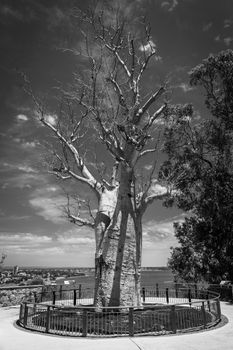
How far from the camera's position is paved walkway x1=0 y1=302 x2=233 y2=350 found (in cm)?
735

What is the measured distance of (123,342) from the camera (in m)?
7.95

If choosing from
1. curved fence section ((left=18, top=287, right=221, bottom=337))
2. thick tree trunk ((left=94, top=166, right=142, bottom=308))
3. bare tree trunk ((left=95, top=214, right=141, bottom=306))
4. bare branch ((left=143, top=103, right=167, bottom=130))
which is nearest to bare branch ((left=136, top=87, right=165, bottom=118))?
bare branch ((left=143, top=103, right=167, bottom=130))

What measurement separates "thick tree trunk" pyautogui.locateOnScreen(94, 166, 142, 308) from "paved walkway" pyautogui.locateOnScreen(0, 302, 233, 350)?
3189 millimetres

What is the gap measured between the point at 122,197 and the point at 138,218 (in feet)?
3.75

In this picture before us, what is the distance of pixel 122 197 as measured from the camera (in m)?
12.9

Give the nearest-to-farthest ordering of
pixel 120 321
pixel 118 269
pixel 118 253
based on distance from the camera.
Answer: pixel 120 321 < pixel 118 269 < pixel 118 253

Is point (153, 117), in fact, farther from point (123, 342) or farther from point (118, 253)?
point (123, 342)

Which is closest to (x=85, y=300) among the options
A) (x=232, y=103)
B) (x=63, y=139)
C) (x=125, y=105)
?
(x=63, y=139)

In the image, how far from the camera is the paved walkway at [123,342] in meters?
7.35

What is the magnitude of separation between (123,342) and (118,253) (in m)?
4.26

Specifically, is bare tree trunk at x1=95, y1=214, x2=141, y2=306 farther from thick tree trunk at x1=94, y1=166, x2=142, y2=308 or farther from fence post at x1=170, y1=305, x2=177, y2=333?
fence post at x1=170, y1=305, x2=177, y2=333

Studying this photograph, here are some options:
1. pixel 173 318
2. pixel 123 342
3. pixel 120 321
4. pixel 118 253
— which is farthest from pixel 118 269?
pixel 123 342

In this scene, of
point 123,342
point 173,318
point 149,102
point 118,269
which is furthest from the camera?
point 149,102

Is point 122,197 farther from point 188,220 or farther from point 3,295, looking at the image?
point 188,220
